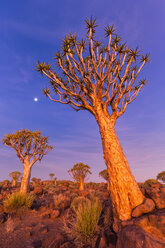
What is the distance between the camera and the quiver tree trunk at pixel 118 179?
4.36 m

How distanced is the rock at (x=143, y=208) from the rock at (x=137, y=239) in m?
0.71

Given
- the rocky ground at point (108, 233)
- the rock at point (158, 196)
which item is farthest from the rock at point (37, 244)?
the rock at point (158, 196)

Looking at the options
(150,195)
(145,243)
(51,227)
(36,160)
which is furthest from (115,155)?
(36,160)

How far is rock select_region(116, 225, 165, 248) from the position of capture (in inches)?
110

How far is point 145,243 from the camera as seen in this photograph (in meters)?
2.78

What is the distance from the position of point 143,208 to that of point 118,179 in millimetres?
1040

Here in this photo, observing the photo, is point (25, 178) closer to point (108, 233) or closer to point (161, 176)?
point (108, 233)

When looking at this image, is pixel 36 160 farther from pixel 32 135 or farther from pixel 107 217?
pixel 107 217

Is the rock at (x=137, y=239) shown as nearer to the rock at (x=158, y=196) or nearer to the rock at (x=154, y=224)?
the rock at (x=154, y=224)

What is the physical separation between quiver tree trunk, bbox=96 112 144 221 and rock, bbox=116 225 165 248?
3.22ft

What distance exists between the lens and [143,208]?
4.00 metres

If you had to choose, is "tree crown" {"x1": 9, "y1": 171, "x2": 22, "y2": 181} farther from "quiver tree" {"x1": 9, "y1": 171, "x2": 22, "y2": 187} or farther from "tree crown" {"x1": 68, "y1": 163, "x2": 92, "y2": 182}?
"tree crown" {"x1": 68, "y1": 163, "x2": 92, "y2": 182}

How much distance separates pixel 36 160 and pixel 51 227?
34.1ft

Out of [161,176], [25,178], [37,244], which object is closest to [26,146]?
[25,178]
